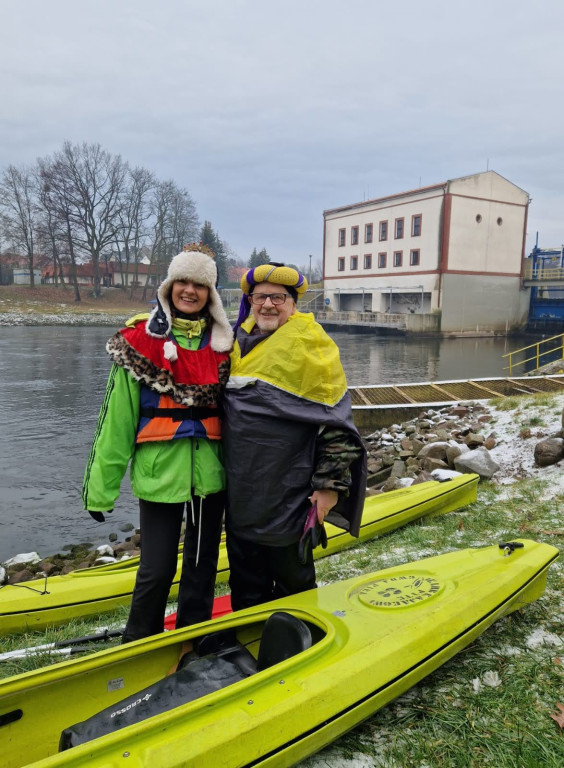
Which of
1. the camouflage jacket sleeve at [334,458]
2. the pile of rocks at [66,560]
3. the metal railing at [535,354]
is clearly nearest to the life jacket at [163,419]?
the camouflage jacket sleeve at [334,458]

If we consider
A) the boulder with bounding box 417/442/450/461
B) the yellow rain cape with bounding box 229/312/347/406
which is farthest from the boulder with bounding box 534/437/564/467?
the yellow rain cape with bounding box 229/312/347/406

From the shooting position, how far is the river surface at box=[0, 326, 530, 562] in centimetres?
661

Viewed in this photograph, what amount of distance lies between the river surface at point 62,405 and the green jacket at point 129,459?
4334mm

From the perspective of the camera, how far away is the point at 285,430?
83.1 inches

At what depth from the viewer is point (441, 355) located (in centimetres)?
2358

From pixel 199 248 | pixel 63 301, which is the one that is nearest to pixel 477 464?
pixel 199 248

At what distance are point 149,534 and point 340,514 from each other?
2.76 ft

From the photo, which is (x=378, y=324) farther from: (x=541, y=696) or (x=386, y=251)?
(x=541, y=696)

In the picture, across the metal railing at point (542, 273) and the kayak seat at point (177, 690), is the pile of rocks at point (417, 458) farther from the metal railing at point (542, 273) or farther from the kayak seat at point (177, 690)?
the metal railing at point (542, 273)

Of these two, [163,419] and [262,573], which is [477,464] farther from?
[163,419]

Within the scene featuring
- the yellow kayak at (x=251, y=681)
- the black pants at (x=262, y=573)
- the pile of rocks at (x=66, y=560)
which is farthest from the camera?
the pile of rocks at (x=66, y=560)

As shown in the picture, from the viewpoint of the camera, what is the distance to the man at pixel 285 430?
212 centimetres

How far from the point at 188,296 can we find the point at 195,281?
73mm

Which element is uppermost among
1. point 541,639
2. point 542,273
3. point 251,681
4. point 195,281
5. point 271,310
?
point 542,273
